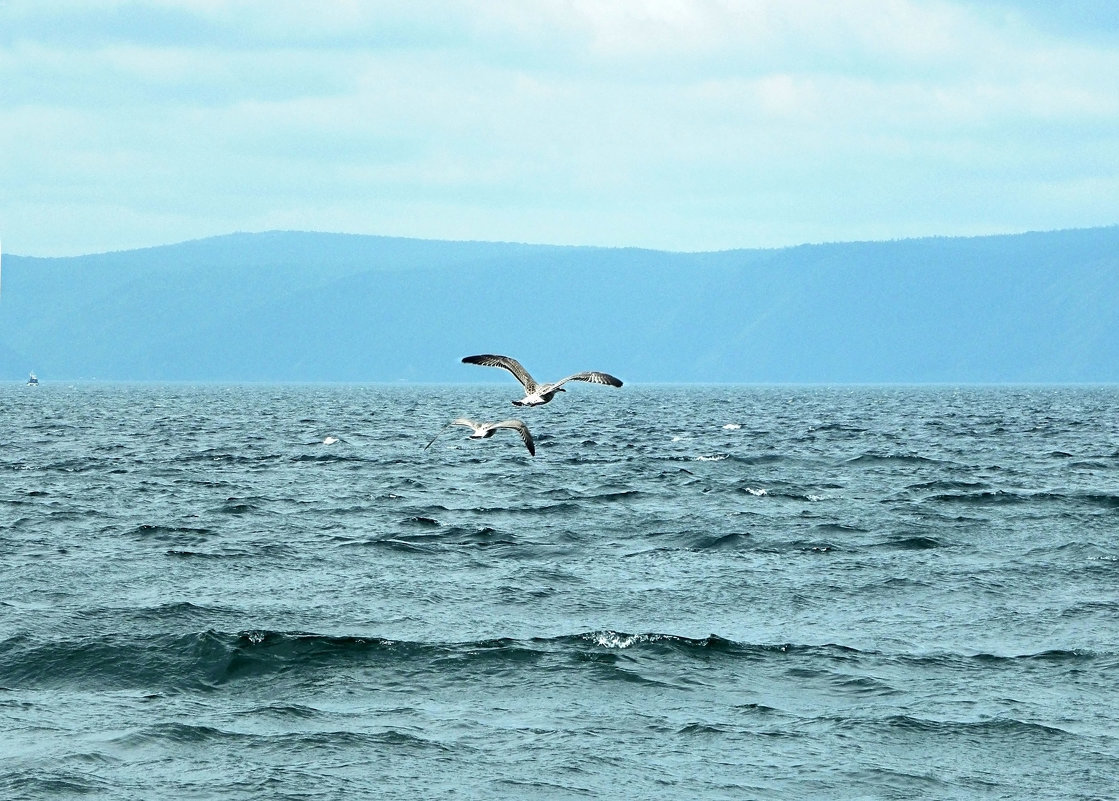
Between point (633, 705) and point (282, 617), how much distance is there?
24.7 feet

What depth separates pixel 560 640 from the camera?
23.4 metres

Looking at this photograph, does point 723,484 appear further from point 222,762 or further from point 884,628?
point 222,762

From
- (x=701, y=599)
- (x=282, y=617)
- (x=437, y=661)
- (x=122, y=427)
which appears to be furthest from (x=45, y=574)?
(x=122, y=427)

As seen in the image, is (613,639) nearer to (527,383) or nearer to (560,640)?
(560,640)

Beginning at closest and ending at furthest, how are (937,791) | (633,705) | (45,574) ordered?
1. (937,791)
2. (633,705)
3. (45,574)

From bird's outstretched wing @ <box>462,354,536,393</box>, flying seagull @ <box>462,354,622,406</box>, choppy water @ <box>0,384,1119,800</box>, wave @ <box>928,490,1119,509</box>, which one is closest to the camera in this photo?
choppy water @ <box>0,384,1119,800</box>

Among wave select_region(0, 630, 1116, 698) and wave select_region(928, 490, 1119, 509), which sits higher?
wave select_region(928, 490, 1119, 509)

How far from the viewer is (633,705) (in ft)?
66.3

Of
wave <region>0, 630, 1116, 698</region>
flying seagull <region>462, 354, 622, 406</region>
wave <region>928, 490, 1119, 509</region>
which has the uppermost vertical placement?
flying seagull <region>462, 354, 622, 406</region>

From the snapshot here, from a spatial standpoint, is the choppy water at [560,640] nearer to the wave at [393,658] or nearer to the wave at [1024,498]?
the wave at [393,658]

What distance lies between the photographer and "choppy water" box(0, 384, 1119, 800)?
17578mm

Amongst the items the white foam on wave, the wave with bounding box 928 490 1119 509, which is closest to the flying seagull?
the white foam on wave

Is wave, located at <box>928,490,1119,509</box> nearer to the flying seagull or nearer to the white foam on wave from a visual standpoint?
the white foam on wave

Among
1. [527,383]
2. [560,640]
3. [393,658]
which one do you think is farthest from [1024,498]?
[393,658]
